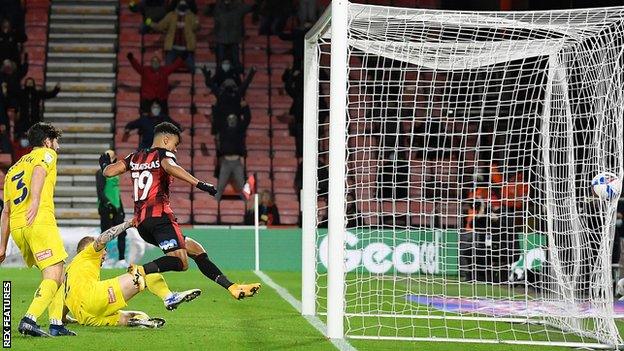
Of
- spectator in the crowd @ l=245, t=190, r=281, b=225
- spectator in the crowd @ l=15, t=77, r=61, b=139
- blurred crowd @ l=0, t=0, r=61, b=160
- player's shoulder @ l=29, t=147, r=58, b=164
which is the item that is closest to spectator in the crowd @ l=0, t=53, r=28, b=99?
blurred crowd @ l=0, t=0, r=61, b=160

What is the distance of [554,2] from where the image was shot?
24188 millimetres

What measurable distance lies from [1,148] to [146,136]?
117 inches

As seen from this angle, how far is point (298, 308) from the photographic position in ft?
40.0

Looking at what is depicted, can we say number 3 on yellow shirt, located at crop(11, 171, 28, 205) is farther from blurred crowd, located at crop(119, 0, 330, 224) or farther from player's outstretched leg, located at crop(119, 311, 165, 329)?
blurred crowd, located at crop(119, 0, 330, 224)

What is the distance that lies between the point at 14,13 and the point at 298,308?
14.9m

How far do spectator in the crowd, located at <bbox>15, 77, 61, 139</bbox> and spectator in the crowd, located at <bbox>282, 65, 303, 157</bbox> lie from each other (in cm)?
480

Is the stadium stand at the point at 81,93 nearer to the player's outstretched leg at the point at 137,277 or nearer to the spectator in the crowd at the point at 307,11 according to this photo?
the spectator in the crowd at the point at 307,11

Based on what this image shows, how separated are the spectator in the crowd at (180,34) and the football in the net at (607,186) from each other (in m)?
15.9

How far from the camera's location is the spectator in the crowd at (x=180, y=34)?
24.7m

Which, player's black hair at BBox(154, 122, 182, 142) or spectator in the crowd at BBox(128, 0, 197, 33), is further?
spectator in the crowd at BBox(128, 0, 197, 33)

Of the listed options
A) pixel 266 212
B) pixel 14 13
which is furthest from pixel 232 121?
pixel 14 13

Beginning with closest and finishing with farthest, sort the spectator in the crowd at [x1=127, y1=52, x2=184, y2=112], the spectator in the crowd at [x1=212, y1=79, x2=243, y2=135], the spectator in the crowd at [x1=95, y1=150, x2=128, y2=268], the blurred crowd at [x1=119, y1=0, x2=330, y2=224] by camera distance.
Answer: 1. the spectator in the crowd at [x1=95, y1=150, x2=128, y2=268]
2. the blurred crowd at [x1=119, y1=0, x2=330, y2=224]
3. the spectator in the crowd at [x1=212, y1=79, x2=243, y2=135]
4. the spectator in the crowd at [x1=127, y1=52, x2=184, y2=112]

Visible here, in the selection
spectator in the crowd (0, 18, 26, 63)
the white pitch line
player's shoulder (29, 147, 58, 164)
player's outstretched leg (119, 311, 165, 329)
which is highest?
spectator in the crowd (0, 18, 26, 63)

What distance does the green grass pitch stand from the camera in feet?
28.0
